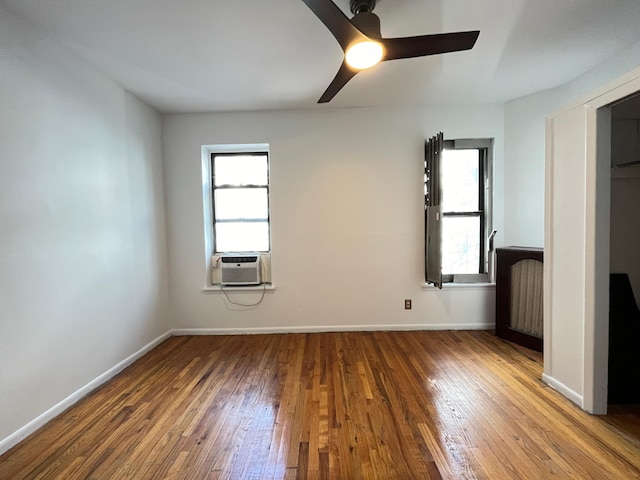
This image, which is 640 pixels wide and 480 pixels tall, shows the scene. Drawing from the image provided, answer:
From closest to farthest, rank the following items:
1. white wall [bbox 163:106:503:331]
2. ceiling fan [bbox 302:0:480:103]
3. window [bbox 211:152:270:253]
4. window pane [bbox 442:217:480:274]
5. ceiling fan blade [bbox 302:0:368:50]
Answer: ceiling fan blade [bbox 302:0:368:50], ceiling fan [bbox 302:0:480:103], white wall [bbox 163:106:503:331], window pane [bbox 442:217:480:274], window [bbox 211:152:270:253]

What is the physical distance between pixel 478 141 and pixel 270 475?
3.66 m

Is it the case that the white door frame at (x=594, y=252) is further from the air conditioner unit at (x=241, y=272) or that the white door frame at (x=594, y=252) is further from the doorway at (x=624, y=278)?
the air conditioner unit at (x=241, y=272)

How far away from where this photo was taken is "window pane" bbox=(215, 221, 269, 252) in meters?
3.57

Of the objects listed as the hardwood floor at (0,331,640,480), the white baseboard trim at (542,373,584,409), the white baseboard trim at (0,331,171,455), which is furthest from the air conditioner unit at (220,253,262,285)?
the white baseboard trim at (542,373,584,409)

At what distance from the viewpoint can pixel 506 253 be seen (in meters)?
3.00

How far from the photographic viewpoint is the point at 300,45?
6.80 ft

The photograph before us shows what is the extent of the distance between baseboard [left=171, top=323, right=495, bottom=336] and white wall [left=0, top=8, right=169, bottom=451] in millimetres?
610

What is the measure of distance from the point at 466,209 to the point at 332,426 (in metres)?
2.81

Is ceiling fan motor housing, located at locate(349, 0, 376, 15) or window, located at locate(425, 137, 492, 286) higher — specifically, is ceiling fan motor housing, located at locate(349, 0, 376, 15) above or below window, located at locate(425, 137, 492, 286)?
above

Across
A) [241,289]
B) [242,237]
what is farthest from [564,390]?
[242,237]

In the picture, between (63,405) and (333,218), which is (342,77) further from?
(63,405)

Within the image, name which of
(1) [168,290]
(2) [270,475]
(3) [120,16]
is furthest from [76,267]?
(2) [270,475]

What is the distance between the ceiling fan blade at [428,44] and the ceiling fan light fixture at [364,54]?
4 centimetres

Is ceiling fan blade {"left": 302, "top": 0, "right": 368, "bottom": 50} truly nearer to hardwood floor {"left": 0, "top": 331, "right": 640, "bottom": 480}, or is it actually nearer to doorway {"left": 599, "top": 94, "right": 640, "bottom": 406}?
doorway {"left": 599, "top": 94, "right": 640, "bottom": 406}
